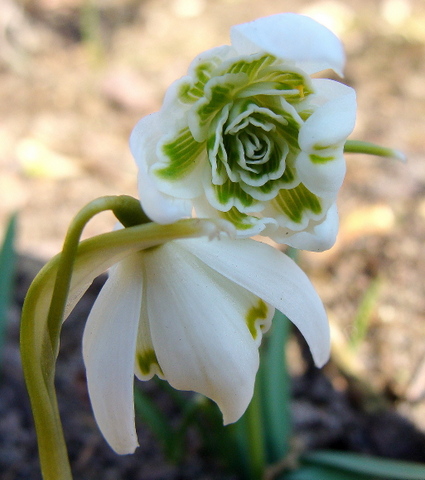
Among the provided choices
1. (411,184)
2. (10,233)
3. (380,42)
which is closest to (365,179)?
(411,184)

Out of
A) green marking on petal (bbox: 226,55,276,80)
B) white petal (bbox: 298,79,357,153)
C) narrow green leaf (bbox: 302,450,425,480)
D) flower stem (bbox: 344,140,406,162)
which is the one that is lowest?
narrow green leaf (bbox: 302,450,425,480)

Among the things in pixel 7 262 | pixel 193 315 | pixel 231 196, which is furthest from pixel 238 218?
pixel 7 262

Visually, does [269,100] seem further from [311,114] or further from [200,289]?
[200,289]

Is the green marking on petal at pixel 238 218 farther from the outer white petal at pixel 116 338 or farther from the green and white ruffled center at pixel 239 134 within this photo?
the outer white petal at pixel 116 338

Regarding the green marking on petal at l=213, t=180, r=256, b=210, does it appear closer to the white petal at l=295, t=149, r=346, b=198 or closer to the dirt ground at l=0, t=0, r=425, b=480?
the white petal at l=295, t=149, r=346, b=198

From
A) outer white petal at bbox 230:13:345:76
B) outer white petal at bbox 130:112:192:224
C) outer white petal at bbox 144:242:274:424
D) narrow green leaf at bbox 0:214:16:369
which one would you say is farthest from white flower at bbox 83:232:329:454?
narrow green leaf at bbox 0:214:16:369

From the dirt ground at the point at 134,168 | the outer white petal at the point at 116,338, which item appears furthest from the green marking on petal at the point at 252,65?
the dirt ground at the point at 134,168
